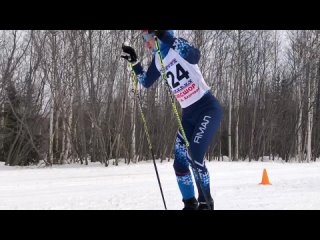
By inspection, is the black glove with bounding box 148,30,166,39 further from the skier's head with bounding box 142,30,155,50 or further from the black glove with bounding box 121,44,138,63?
the black glove with bounding box 121,44,138,63

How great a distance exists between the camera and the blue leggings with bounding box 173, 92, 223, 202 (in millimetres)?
3570

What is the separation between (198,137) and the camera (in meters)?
3.56

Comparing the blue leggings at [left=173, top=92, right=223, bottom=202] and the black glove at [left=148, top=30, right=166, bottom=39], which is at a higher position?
the black glove at [left=148, top=30, right=166, bottom=39]

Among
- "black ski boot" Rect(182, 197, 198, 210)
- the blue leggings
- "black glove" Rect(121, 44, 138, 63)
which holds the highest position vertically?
"black glove" Rect(121, 44, 138, 63)

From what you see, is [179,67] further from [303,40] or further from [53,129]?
[303,40]

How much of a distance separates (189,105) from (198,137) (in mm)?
391

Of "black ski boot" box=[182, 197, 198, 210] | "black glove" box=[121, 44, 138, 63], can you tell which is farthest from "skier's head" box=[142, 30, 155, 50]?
"black ski boot" box=[182, 197, 198, 210]

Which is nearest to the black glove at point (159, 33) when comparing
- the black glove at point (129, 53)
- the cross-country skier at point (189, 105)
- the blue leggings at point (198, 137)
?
Answer: the cross-country skier at point (189, 105)

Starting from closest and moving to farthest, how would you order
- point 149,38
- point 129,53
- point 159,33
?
point 159,33
point 149,38
point 129,53

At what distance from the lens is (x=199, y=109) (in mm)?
3691

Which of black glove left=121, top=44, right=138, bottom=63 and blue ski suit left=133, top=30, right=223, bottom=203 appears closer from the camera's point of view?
blue ski suit left=133, top=30, right=223, bottom=203

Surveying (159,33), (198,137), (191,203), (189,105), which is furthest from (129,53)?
(191,203)

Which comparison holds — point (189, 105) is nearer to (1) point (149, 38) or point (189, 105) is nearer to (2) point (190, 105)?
(2) point (190, 105)

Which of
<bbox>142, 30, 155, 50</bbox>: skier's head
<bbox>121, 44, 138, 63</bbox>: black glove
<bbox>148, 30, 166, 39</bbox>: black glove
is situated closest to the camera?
<bbox>148, 30, 166, 39</bbox>: black glove
